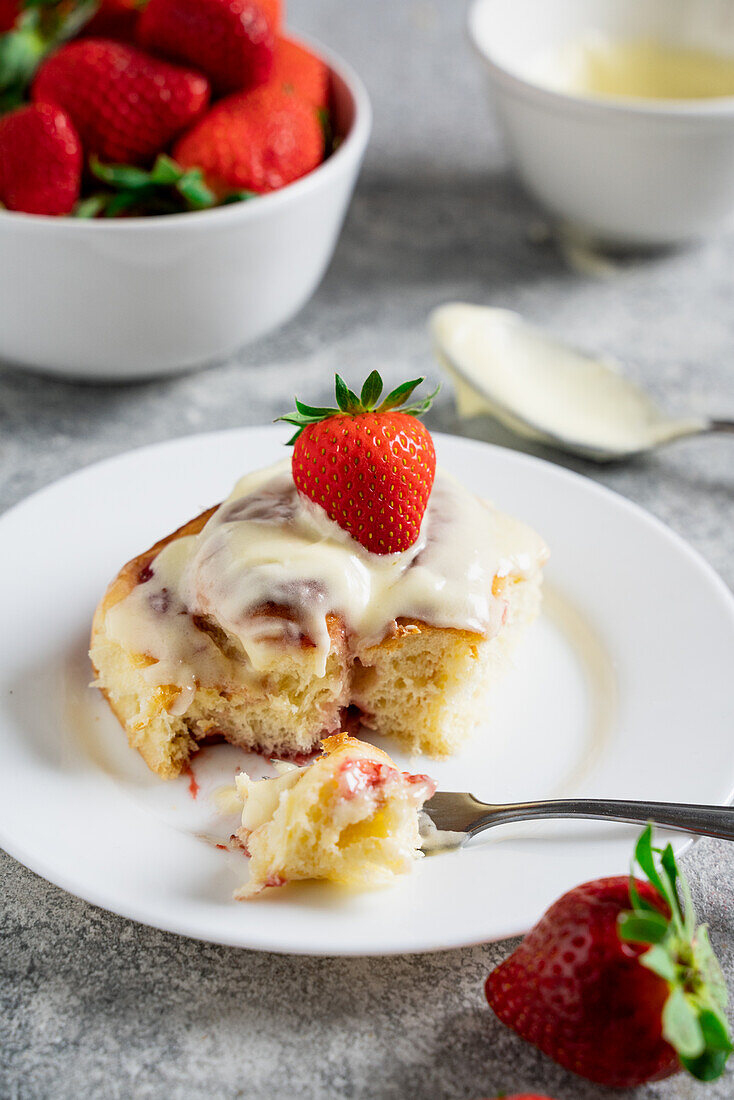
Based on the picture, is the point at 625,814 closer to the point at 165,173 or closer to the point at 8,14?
the point at 165,173

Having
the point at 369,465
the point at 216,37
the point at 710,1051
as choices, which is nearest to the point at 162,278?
the point at 216,37

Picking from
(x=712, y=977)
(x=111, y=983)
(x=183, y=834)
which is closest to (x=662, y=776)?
(x=712, y=977)

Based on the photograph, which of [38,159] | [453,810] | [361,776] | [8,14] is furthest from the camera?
[8,14]

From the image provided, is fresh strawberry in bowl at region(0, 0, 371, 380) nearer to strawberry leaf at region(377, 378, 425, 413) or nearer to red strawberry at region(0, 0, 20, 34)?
red strawberry at region(0, 0, 20, 34)

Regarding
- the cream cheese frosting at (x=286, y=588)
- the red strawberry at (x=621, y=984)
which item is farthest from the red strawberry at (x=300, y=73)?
the red strawberry at (x=621, y=984)

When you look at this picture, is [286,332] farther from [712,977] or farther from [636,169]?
[712,977]
